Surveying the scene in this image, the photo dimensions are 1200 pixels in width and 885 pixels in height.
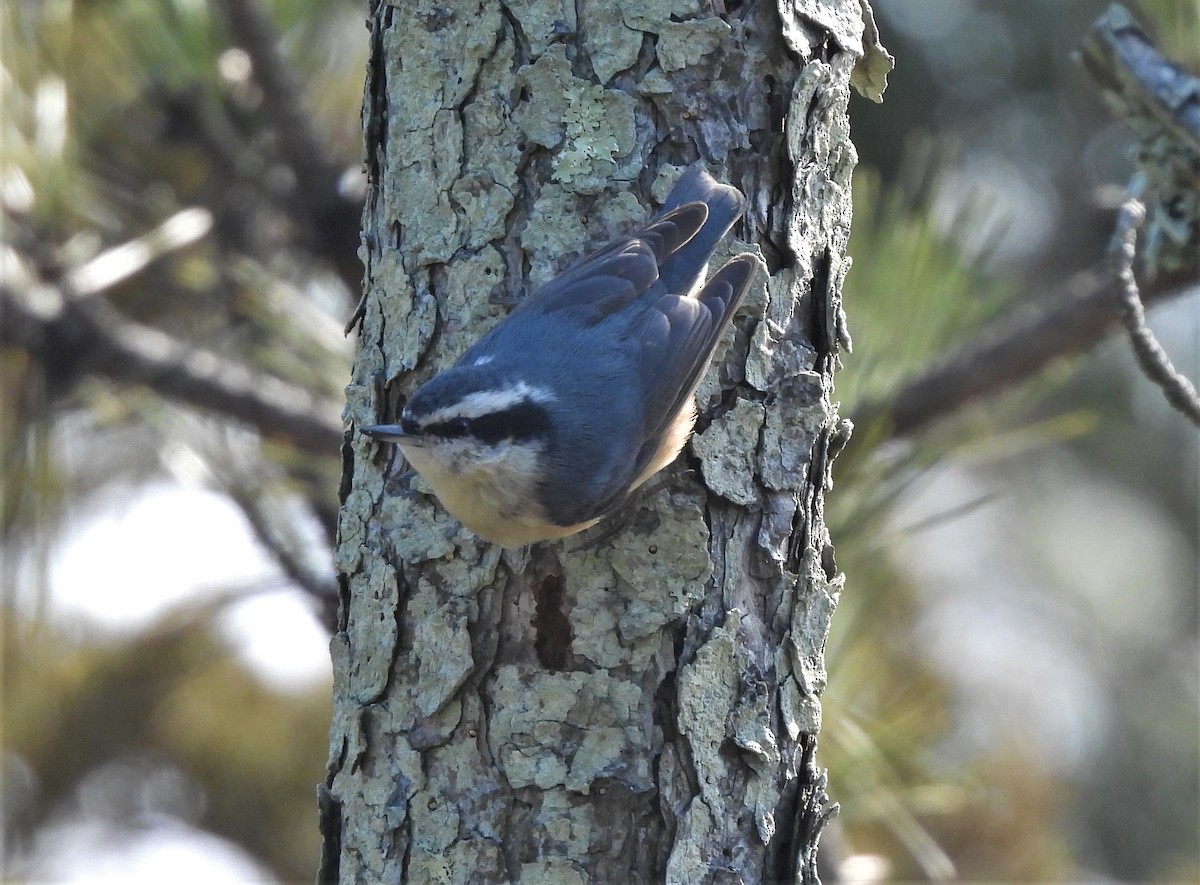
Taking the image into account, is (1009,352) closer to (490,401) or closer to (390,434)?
(490,401)

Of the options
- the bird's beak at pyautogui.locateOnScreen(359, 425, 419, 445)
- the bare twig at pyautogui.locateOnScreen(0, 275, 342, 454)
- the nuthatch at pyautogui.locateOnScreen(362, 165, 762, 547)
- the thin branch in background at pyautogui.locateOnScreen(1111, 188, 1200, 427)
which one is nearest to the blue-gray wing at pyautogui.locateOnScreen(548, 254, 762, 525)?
the nuthatch at pyautogui.locateOnScreen(362, 165, 762, 547)

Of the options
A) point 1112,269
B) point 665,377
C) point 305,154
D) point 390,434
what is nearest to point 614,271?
point 665,377

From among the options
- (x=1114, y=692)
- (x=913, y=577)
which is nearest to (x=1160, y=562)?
(x=1114, y=692)

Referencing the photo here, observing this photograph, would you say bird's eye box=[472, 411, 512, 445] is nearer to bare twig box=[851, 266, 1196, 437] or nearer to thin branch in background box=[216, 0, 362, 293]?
bare twig box=[851, 266, 1196, 437]

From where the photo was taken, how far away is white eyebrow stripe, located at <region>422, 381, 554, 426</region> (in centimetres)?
179

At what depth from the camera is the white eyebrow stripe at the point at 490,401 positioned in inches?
70.7

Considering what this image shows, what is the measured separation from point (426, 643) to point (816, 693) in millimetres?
538

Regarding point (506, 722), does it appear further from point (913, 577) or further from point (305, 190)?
point (913, 577)

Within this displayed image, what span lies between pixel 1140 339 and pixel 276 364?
→ 1.72 meters

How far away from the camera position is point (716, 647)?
5.81ft

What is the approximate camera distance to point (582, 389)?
200 centimetres

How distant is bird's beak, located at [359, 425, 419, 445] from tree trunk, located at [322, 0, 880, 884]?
145 mm

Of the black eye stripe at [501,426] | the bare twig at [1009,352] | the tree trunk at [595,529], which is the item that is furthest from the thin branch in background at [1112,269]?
the black eye stripe at [501,426]

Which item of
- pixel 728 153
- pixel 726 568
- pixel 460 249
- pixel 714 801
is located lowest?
A: pixel 714 801
